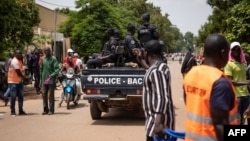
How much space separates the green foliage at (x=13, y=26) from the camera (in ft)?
53.0

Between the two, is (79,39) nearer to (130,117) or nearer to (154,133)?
(130,117)

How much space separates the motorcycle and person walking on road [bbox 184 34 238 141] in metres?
9.69

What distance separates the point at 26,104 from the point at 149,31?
5.71 meters

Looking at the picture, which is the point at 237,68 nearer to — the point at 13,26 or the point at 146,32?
the point at 146,32

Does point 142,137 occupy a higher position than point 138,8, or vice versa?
point 138,8

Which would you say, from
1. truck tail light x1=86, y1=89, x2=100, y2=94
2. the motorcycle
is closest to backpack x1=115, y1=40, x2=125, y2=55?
truck tail light x1=86, y1=89, x2=100, y2=94

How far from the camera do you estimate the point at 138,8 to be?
63.5m

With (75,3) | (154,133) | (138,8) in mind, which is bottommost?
(154,133)

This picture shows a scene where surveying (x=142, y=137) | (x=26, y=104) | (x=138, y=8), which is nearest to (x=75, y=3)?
(x=26, y=104)

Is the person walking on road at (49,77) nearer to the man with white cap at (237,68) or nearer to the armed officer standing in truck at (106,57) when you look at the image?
the armed officer standing in truck at (106,57)

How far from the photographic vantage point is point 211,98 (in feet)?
9.48

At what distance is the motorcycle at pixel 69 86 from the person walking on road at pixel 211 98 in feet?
31.8

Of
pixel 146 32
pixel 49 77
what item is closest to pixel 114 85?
pixel 146 32

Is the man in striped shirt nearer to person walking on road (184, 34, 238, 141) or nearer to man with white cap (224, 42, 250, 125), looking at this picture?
person walking on road (184, 34, 238, 141)
